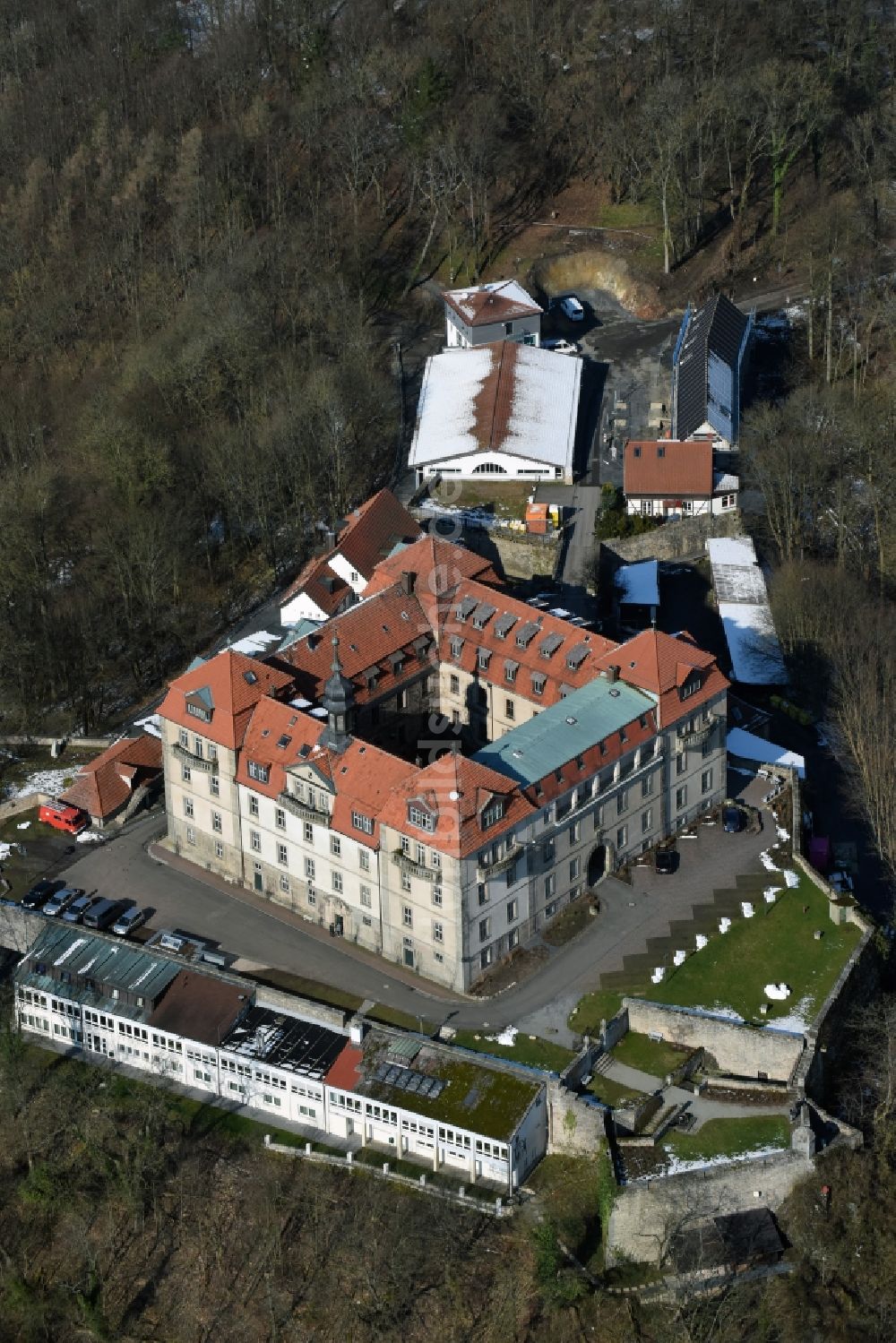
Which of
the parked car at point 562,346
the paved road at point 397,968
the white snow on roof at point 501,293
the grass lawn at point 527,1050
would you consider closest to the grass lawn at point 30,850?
the paved road at point 397,968

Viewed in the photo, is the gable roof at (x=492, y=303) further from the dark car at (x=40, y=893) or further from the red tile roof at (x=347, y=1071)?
the red tile roof at (x=347, y=1071)

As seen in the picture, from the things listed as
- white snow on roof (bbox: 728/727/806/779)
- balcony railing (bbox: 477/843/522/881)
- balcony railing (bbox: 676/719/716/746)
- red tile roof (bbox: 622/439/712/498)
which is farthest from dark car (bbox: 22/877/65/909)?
red tile roof (bbox: 622/439/712/498)

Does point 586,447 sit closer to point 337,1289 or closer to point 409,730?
point 409,730

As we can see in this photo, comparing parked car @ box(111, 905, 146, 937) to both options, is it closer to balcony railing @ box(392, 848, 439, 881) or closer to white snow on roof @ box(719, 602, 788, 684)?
balcony railing @ box(392, 848, 439, 881)

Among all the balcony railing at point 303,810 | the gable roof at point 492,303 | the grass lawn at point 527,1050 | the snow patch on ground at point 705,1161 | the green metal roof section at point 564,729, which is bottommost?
the snow patch on ground at point 705,1161

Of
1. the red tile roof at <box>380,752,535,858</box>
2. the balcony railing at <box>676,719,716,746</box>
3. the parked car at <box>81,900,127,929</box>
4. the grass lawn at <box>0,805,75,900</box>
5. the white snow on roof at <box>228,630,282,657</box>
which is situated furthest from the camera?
the white snow on roof at <box>228,630,282,657</box>

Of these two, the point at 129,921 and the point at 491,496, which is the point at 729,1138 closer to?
the point at 129,921
